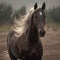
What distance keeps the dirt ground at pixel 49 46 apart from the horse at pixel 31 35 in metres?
2.66

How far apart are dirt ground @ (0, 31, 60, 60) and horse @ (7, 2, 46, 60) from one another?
266 centimetres

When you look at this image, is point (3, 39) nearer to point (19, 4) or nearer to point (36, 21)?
point (19, 4)

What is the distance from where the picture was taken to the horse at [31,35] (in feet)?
15.9

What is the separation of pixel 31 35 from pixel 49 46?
396 centimetres

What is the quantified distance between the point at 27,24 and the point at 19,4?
17.7 feet

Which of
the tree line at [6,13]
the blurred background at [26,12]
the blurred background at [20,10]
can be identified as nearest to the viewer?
A: the blurred background at [26,12]

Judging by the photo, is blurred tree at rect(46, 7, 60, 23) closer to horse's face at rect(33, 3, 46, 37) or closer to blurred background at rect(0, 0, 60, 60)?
blurred background at rect(0, 0, 60, 60)

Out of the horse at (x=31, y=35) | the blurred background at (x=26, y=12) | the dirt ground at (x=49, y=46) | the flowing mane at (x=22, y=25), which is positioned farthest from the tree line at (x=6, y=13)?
the horse at (x=31, y=35)

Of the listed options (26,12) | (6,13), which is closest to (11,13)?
(6,13)

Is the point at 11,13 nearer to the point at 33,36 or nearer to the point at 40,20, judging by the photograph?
the point at 33,36

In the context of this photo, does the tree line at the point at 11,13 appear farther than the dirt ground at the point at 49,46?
Yes

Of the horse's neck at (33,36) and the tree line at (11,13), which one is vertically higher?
the tree line at (11,13)

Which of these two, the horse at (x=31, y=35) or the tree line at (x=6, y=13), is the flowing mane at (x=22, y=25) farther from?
the tree line at (x=6, y=13)

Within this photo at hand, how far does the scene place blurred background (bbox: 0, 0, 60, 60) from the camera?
29.6ft
